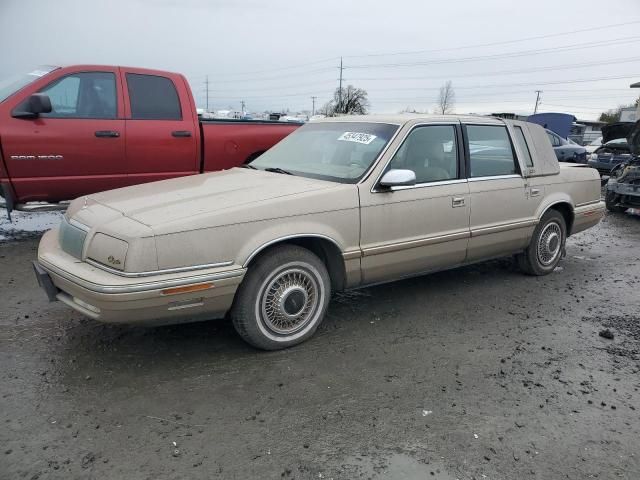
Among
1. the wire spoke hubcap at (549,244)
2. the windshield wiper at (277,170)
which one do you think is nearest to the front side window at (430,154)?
the windshield wiper at (277,170)

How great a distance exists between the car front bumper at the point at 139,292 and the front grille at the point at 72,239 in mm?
49

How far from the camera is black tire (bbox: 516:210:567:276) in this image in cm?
529

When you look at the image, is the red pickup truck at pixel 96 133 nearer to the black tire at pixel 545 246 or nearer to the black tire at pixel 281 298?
the black tire at pixel 281 298

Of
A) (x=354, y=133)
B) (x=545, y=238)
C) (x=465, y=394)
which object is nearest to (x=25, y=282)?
(x=354, y=133)

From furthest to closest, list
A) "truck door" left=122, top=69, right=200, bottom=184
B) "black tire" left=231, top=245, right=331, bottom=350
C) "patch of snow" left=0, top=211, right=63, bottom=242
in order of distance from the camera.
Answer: "patch of snow" left=0, top=211, right=63, bottom=242 → "truck door" left=122, top=69, right=200, bottom=184 → "black tire" left=231, top=245, right=331, bottom=350

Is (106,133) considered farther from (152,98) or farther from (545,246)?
(545,246)

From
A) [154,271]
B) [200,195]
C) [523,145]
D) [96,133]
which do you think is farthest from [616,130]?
[154,271]

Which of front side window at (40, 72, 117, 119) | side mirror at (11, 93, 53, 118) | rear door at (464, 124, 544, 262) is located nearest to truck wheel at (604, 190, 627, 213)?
rear door at (464, 124, 544, 262)

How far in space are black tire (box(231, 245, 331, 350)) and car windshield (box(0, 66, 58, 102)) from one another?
164 inches

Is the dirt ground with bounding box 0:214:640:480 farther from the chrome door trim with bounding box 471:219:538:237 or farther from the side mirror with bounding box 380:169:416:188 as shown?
the side mirror with bounding box 380:169:416:188

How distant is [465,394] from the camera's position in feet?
10.0

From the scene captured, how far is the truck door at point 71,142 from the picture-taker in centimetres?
548

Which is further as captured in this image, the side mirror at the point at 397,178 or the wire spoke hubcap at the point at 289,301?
the side mirror at the point at 397,178

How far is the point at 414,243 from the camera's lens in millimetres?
4074
